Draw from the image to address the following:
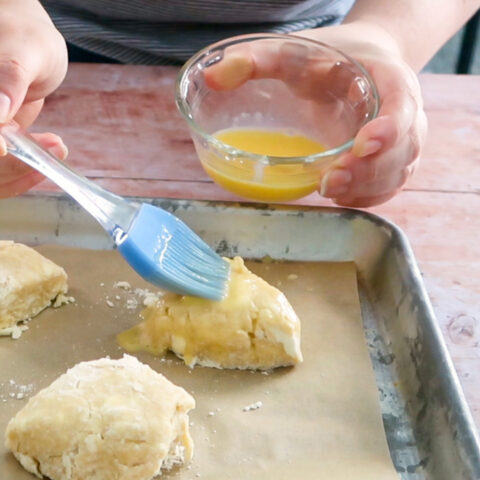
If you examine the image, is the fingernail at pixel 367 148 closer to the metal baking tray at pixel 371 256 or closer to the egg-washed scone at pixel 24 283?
the metal baking tray at pixel 371 256

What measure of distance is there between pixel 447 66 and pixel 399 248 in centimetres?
Result: 174

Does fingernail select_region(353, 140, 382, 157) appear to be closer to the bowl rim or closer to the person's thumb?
the bowl rim

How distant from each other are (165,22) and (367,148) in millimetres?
598

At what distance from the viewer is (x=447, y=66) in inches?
101

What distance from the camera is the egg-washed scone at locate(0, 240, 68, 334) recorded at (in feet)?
3.09

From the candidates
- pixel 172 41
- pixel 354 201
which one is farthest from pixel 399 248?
pixel 172 41

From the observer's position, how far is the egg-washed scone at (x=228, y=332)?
36.0 inches

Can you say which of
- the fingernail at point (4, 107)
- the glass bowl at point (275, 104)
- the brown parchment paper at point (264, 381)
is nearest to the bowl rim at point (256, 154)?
the glass bowl at point (275, 104)

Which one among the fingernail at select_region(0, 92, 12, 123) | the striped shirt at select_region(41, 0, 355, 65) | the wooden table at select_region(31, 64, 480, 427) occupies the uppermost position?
the fingernail at select_region(0, 92, 12, 123)

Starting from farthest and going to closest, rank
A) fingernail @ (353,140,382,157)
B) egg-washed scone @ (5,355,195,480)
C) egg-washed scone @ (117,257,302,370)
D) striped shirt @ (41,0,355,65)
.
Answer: striped shirt @ (41,0,355,65), fingernail @ (353,140,382,157), egg-washed scone @ (117,257,302,370), egg-washed scone @ (5,355,195,480)

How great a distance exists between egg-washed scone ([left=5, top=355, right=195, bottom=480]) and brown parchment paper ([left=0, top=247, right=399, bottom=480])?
0.03 metres

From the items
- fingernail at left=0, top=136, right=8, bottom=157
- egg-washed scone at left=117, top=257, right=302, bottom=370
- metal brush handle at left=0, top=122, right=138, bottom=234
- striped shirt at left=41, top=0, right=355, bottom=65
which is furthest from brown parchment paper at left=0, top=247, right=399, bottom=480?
striped shirt at left=41, top=0, right=355, bottom=65

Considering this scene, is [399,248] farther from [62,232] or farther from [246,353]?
[62,232]

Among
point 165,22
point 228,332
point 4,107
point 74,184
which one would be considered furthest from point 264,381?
point 165,22
